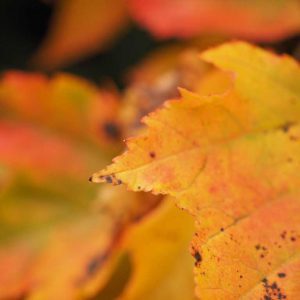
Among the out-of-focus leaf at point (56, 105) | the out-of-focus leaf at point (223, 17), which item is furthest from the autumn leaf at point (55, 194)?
the out-of-focus leaf at point (223, 17)

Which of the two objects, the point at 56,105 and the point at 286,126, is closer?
the point at 286,126

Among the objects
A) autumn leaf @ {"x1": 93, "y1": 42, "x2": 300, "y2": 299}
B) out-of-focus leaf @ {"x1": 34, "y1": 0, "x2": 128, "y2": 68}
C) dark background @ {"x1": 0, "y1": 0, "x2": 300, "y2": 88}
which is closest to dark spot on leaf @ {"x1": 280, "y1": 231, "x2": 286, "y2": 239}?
autumn leaf @ {"x1": 93, "y1": 42, "x2": 300, "y2": 299}

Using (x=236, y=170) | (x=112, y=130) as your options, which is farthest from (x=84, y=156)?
(x=236, y=170)

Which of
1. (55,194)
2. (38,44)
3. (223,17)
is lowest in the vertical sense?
(38,44)

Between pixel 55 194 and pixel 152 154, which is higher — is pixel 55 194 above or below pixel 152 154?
below

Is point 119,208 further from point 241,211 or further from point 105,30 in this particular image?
point 105,30

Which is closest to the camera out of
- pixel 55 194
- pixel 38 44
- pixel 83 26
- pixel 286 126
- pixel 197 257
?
pixel 197 257

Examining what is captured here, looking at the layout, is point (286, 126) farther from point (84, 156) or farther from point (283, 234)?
point (84, 156)

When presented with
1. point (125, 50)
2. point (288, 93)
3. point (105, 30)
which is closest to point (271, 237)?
point (288, 93)
